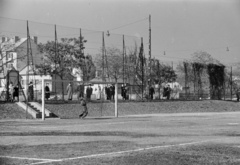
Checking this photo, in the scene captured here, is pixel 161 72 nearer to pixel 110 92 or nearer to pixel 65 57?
pixel 65 57

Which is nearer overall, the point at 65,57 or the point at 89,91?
the point at 89,91

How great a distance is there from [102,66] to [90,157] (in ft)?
125

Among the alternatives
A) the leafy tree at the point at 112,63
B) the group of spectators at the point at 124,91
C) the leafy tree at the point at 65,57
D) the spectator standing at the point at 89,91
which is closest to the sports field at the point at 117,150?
the spectator standing at the point at 89,91

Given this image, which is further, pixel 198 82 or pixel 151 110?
pixel 198 82

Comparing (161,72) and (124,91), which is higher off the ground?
(161,72)

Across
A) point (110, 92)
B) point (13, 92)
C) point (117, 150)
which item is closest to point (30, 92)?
point (13, 92)

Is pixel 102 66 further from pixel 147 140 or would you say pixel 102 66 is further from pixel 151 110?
pixel 147 140

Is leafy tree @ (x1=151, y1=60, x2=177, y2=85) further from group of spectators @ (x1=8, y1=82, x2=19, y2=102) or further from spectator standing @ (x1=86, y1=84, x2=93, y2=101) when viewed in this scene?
→ group of spectators @ (x1=8, y1=82, x2=19, y2=102)

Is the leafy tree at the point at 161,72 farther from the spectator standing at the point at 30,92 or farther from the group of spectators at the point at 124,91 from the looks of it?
the spectator standing at the point at 30,92

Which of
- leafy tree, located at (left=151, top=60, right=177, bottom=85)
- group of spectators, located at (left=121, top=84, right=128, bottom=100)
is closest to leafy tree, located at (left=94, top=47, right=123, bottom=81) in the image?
group of spectators, located at (left=121, top=84, right=128, bottom=100)

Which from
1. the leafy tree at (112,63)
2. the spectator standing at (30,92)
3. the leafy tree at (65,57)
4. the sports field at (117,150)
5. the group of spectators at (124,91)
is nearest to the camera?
the sports field at (117,150)

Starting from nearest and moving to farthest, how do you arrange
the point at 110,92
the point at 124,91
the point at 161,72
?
the point at 110,92 → the point at 124,91 → the point at 161,72

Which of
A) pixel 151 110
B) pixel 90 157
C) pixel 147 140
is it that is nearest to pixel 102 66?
pixel 151 110

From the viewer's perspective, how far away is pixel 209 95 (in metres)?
59.6
